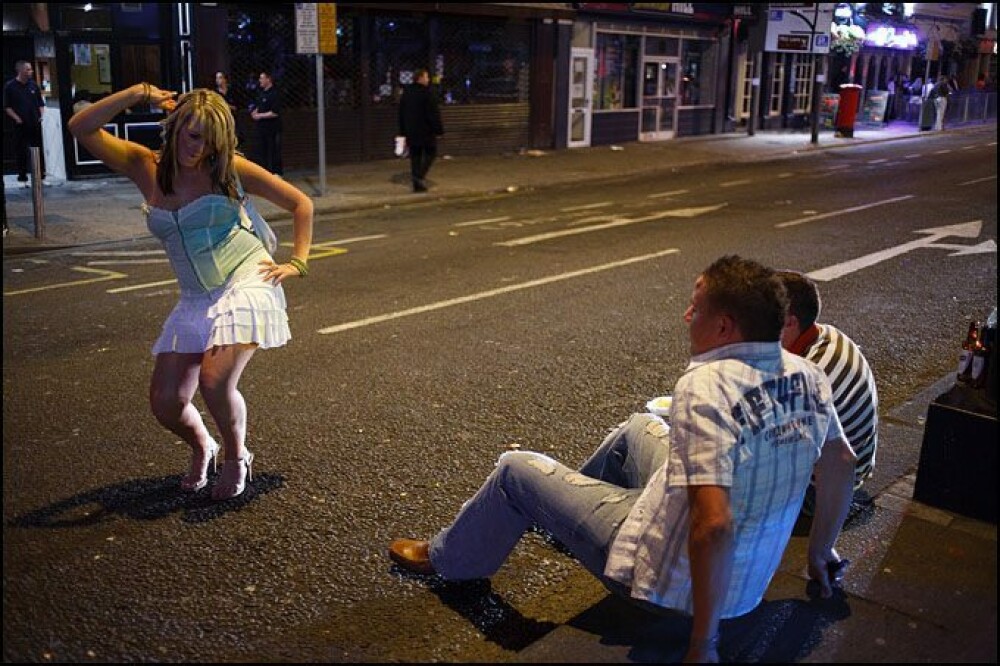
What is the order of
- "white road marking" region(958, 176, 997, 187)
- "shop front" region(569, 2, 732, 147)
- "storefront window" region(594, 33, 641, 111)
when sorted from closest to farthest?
"white road marking" region(958, 176, 997, 187), "shop front" region(569, 2, 732, 147), "storefront window" region(594, 33, 641, 111)

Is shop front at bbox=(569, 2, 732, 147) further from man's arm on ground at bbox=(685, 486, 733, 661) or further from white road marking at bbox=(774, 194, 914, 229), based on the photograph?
man's arm on ground at bbox=(685, 486, 733, 661)

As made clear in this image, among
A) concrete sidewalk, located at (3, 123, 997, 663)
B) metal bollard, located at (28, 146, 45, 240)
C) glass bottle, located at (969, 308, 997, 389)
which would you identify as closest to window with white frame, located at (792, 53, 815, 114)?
metal bollard, located at (28, 146, 45, 240)

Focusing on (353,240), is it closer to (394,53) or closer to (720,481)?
(720,481)

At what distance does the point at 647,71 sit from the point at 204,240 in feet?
79.4

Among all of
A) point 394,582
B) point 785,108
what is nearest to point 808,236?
point 394,582

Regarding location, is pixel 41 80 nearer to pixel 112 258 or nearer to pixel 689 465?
pixel 112 258

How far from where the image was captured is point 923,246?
11328 mm

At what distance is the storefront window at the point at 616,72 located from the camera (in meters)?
25.2

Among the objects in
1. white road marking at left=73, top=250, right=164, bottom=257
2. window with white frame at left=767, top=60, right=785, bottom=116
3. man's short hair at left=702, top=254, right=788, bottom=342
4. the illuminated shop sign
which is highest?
the illuminated shop sign

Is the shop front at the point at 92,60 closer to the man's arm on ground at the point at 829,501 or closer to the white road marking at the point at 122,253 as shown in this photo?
the white road marking at the point at 122,253

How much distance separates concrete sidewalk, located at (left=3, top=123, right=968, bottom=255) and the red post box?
1.44 meters

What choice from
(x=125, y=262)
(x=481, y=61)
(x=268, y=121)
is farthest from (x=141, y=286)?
(x=481, y=61)

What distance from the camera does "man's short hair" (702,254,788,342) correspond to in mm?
2680

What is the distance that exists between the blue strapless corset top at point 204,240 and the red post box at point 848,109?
28511 millimetres
